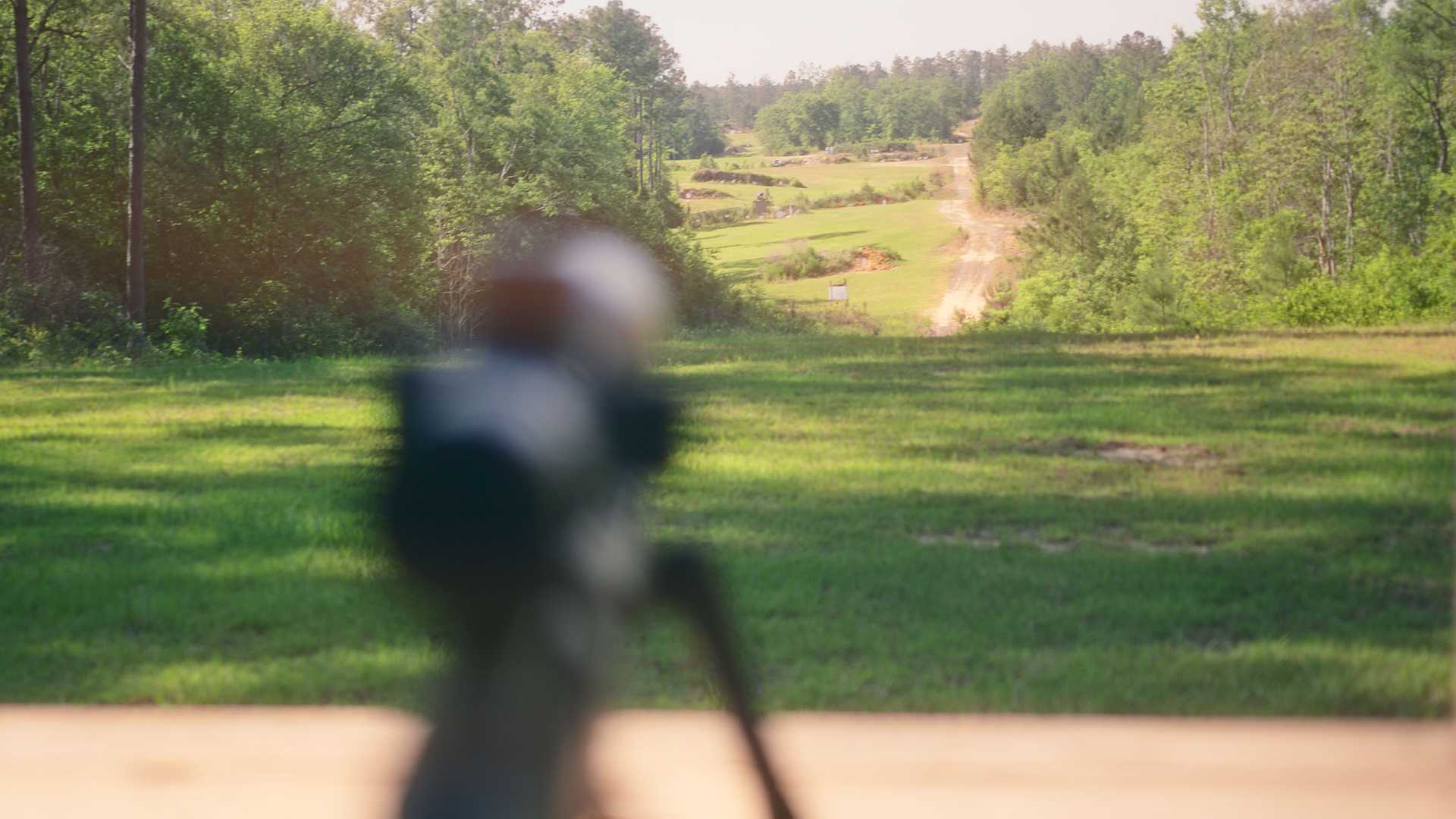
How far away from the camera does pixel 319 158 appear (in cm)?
1655

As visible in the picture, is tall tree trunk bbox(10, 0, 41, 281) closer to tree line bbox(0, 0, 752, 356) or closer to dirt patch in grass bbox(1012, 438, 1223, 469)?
tree line bbox(0, 0, 752, 356)

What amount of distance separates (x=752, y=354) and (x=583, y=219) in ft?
13.6

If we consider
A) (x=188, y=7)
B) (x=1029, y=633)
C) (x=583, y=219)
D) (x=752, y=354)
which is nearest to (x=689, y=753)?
(x=1029, y=633)

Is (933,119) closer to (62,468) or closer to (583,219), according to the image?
(583,219)

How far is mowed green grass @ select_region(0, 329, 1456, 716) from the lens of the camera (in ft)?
10.1

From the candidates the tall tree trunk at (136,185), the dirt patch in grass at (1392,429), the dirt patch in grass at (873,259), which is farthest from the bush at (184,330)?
the dirt patch in grass at (873,259)

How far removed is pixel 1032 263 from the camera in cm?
2741

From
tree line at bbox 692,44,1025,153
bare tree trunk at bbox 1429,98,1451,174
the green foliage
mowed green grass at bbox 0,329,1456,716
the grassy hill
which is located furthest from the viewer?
the grassy hill

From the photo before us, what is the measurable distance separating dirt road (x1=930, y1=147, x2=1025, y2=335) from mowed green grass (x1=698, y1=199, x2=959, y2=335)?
277 millimetres

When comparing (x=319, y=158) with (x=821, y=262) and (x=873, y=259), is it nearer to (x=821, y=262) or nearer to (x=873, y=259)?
(x=821, y=262)

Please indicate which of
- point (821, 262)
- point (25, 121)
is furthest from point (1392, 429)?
point (821, 262)

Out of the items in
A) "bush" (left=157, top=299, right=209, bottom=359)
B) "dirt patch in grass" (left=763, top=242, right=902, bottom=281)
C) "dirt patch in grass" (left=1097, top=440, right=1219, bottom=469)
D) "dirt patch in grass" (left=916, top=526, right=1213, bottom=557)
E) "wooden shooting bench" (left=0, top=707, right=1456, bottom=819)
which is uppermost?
"dirt patch in grass" (left=763, top=242, right=902, bottom=281)

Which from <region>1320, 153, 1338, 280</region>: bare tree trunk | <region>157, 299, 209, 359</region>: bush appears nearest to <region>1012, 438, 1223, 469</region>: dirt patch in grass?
<region>157, 299, 209, 359</region>: bush

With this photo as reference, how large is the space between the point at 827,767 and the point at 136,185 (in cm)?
1338
